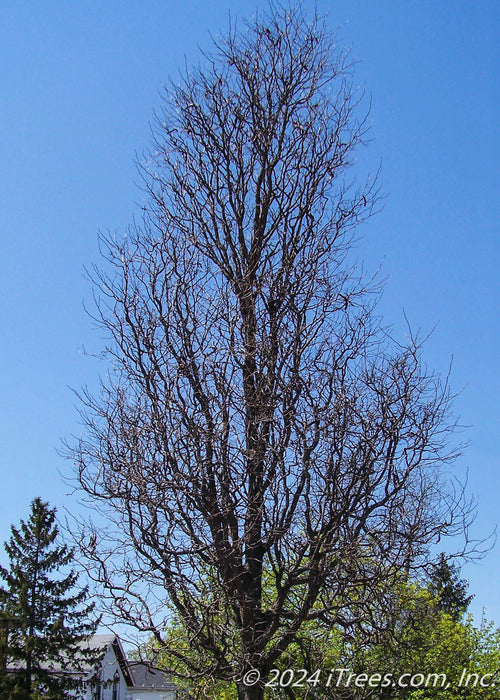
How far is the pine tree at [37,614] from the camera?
21.8m

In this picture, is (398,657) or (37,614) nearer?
(398,657)

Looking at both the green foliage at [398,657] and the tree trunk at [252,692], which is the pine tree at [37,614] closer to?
the green foliage at [398,657]

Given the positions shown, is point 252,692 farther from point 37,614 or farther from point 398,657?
point 37,614

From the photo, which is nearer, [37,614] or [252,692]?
[252,692]

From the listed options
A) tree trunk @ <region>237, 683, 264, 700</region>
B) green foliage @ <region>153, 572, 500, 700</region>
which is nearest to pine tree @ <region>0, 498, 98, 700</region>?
green foliage @ <region>153, 572, 500, 700</region>

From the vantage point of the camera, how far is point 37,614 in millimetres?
22531

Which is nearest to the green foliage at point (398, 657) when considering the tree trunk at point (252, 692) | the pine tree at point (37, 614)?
the tree trunk at point (252, 692)

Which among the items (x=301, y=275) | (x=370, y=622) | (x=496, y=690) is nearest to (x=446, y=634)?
(x=496, y=690)

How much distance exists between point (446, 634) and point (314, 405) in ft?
38.6

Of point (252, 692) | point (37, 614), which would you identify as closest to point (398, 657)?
point (252, 692)

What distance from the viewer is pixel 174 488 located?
642 centimetres

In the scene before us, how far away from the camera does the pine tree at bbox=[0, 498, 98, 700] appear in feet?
71.4

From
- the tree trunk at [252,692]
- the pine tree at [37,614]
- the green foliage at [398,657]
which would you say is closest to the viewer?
the tree trunk at [252,692]

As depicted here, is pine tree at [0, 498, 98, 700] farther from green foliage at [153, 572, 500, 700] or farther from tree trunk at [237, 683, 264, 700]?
tree trunk at [237, 683, 264, 700]
